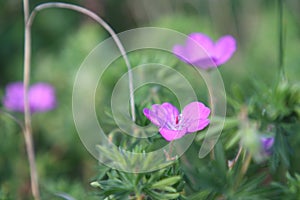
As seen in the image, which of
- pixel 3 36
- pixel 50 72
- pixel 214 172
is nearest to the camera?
pixel 214 172

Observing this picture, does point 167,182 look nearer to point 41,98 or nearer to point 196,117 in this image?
point 196,117

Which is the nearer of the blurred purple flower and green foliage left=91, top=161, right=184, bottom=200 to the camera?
green foliage left=91, top=161, right=184, bottom=200

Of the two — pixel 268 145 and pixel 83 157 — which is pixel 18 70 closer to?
pixel 83 157

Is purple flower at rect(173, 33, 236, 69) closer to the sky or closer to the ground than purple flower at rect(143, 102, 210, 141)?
closer to the sky

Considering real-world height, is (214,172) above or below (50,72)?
below

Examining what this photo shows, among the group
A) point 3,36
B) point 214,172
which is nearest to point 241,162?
point 214,172

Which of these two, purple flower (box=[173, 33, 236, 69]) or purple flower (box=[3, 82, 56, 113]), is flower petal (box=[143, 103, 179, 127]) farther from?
purple flower (box=[3, 82, 56, 113])

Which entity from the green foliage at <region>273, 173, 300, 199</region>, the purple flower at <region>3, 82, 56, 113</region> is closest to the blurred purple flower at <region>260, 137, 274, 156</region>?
the green foliage at <region>273, 173, 300, 199</region>
